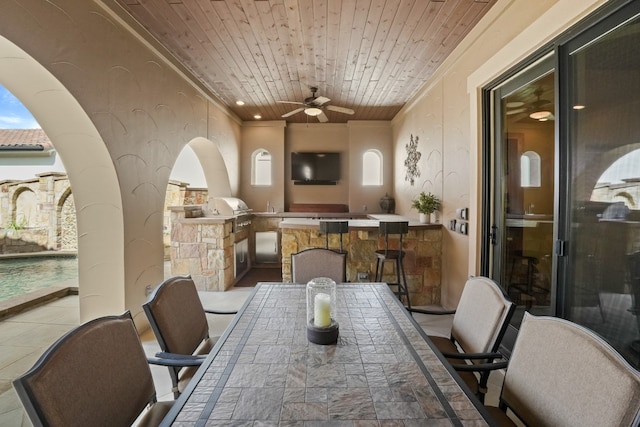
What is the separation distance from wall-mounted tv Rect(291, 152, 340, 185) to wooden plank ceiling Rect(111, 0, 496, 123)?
2.04 metres

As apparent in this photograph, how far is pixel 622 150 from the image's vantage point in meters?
1.55

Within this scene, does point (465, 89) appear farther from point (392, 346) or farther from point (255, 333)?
point (255, 333)

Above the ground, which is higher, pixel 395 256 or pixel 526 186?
pixel 526 186

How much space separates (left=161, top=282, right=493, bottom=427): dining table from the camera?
2.83 ft

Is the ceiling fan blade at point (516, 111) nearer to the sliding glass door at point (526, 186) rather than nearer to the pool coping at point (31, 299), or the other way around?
the sliding glass door at point (526, 186)

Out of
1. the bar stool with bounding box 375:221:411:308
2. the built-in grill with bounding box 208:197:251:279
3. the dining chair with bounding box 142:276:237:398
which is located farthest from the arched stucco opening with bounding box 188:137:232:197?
Result: the dining chair with bounding box 142:276:237:398

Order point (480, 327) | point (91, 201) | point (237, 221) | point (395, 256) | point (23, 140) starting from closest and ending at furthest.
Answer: point (480, 327) → point (91, 201) → point (395, 256) → point (237, 221) → point (23, 140)

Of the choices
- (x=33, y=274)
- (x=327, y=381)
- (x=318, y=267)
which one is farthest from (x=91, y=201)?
(x=33, y=274)

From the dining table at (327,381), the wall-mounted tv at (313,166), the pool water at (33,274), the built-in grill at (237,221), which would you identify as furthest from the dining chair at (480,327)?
the wall-mounted tv at (313,166)

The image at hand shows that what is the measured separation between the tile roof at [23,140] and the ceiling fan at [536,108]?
9.37m

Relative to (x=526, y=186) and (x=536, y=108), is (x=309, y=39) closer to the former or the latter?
(x=536, y=108)

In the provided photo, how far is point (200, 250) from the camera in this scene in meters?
4.51

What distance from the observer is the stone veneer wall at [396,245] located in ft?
12.7

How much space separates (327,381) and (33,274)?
22.8 ft
